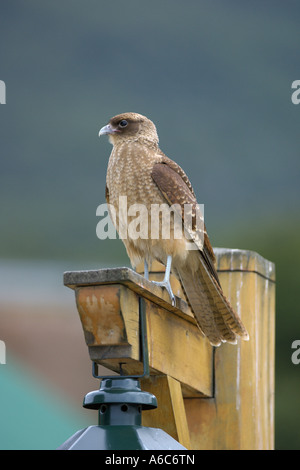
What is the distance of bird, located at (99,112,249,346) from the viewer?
9.29ft

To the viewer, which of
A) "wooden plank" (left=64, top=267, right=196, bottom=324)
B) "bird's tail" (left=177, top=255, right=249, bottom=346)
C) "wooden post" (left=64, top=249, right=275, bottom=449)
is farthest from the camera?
"bird's tail" (left=177, top=255, right=249, bottom=346)

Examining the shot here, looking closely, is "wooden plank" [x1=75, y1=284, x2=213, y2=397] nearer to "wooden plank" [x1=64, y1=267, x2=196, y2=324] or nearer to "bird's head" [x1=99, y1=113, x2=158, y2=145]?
"wooden plank" [x1=64, y1=267, x2=196, y2=324]

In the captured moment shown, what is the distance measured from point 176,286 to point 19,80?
34.5 meters

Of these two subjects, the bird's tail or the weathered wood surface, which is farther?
the bird's tail

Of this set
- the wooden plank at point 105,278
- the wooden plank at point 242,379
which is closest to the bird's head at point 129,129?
the wooden plank at point 242,379

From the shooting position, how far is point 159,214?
10.3ft

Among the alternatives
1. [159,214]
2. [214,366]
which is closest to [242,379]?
[214,366]

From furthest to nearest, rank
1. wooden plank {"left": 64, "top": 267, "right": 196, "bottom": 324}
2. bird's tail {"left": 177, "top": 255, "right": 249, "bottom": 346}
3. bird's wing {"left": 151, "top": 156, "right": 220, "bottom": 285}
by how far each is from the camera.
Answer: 1. bird's wing {"left": 151, "top": 156, "right": 220, "bottom": 285}
2. bird's tail {"left": 177, "top": 255, "right": 249, "bottom": 346}
3. wooden plank {"left": 64, "top": 267, "right": 196, "bottom": 324}

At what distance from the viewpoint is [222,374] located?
2721 millimetres

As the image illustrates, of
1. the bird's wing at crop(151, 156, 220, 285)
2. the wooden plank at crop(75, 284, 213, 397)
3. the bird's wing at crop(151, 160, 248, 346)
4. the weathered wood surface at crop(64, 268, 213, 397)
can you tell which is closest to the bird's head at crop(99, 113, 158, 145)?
the bird's wing at crop(151, 156, 220, 285)

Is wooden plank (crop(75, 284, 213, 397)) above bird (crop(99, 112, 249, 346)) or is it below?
below
